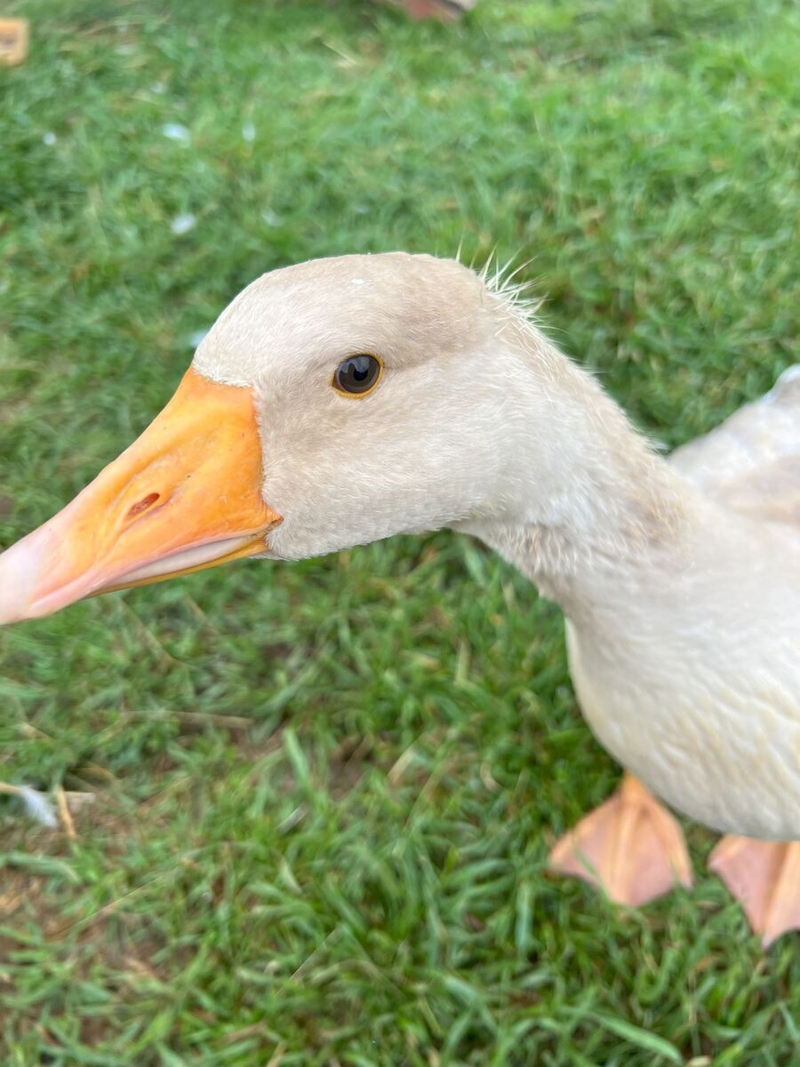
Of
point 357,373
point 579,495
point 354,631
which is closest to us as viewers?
point 357,373

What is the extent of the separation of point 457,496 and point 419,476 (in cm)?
7

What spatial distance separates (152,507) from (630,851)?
1.49m

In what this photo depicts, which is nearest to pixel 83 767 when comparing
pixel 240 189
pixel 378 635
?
pixel 378 635

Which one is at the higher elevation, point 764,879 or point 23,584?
point 23,584

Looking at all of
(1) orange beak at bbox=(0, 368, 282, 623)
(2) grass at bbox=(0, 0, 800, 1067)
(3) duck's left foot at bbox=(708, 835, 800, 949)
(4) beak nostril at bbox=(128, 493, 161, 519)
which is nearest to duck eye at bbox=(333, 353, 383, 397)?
(1) orange beak at bbox=(0, 368, 282, 623)

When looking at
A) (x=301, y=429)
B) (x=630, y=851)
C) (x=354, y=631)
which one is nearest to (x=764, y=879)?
(x=630, y=851)

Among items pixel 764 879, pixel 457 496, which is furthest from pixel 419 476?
pixel 764 879

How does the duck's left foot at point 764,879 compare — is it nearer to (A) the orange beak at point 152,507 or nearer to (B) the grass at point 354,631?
(B) the grass at point 354,631

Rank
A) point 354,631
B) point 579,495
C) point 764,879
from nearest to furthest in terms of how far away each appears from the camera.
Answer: point 579,495, point 764,879, point 354,631

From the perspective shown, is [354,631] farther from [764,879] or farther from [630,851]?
[764,879]

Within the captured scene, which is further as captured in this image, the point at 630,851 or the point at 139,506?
the point at 630,851

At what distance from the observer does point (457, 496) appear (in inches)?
42.3

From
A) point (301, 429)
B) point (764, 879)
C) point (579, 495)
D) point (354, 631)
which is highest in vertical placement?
point (301, 429)

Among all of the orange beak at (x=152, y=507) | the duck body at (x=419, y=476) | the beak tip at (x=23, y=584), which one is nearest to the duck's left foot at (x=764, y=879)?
the duck body at (x=419, y=476)
